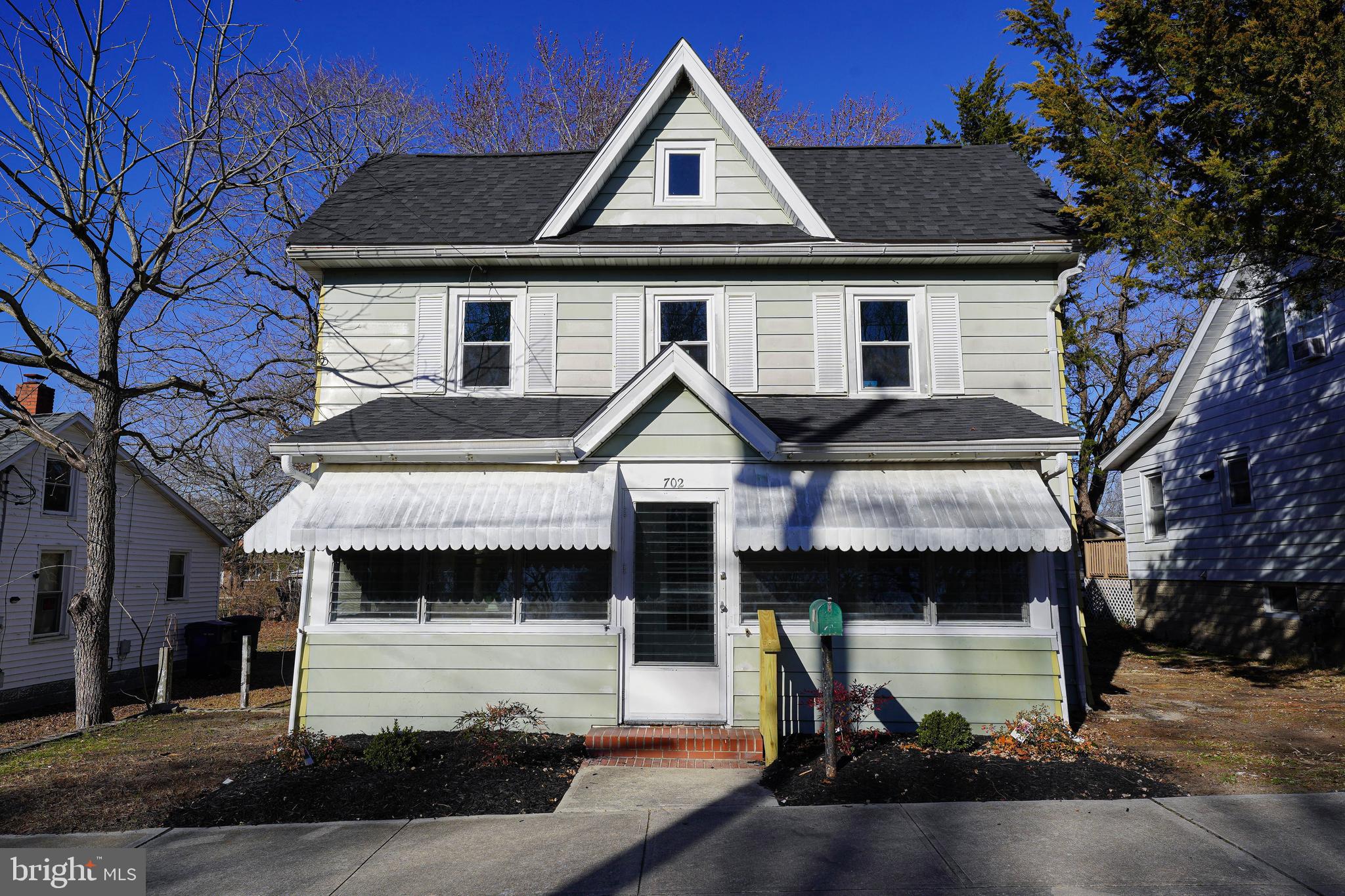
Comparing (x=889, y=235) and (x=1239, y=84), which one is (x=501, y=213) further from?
(x=1239, y=84)

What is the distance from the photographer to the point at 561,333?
10.5 meters

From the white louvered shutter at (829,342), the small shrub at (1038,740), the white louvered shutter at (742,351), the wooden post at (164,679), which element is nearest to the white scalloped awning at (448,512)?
the white louvered shutter at (742,351)

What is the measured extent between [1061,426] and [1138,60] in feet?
13.6

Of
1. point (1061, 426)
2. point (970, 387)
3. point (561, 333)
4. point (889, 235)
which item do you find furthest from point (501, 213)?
point (1061, 426)

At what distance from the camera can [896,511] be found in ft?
27.2

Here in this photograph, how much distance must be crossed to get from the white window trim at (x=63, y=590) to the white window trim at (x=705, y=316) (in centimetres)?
1258

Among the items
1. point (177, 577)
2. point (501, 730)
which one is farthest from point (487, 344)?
point (177, 577)

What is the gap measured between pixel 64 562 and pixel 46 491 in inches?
59.6

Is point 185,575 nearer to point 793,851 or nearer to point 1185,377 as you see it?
point 793,851

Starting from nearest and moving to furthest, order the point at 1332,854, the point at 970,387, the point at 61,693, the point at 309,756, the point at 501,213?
the point at 1332,854 → the point at 309,756 → the point at 970,387 → the point at 501,213 → the point at 61,693

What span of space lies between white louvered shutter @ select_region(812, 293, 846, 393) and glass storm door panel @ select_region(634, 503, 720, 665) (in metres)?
2.59

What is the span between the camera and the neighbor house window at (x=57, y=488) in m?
15.1

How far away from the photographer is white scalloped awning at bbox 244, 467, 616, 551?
8.18 metres

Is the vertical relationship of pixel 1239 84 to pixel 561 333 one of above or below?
above
